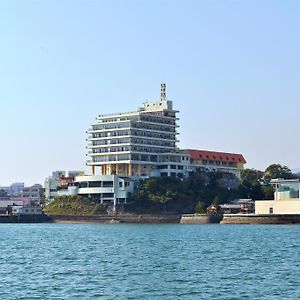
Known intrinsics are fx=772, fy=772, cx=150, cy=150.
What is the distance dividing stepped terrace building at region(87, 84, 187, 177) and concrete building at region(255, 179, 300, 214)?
112 feet

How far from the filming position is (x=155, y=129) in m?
164

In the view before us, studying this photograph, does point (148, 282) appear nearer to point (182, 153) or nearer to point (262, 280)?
point (262, 280)

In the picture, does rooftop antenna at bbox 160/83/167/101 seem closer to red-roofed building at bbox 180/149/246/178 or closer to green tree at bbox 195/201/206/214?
red-roofed building at bbox 180/149/246/178

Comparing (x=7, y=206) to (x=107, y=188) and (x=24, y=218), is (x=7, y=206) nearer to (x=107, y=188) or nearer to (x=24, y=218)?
(x=24, y=218)

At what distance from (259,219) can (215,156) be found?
2002 inches

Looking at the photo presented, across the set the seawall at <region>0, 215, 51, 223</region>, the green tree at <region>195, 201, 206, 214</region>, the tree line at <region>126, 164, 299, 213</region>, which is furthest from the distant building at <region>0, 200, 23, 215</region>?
the green tree at <region>195, 201, 206, 214</region>

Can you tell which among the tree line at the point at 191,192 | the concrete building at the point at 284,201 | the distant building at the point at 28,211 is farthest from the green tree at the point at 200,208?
the distant building at the point at 28,211

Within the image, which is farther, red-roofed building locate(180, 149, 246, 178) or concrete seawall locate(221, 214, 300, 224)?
red-roofed building locate(180, 149, 246, 178)

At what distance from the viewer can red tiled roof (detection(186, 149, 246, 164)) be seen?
555 ft

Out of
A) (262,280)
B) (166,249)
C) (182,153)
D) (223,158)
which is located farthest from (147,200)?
(262,280)

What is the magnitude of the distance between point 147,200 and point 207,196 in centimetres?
1226

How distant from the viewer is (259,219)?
125 meters

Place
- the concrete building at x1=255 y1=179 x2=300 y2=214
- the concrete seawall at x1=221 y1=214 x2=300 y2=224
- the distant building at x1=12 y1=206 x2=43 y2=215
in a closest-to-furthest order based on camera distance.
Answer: the concrete seawall at x1=221 y1=214 x2=300 y2=224
the concrete building at x1=255 y1=179 x2=300 y2=214
the distant building at x1=12 y1=206 x2=43 y2=215

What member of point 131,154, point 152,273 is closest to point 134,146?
point 131,154
